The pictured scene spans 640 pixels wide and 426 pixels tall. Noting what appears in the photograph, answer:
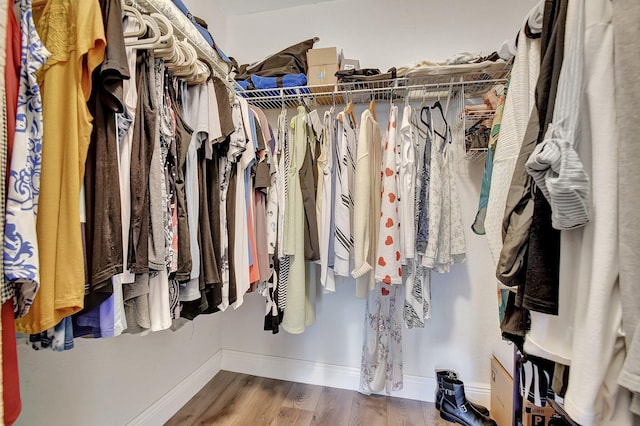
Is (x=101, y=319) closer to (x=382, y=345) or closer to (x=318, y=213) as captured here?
(x=318, y=213)

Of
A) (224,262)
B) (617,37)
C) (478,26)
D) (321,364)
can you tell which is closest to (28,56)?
(224,262)

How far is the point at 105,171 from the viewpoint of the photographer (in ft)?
1.99

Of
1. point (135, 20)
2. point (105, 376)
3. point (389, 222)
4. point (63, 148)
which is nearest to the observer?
point (63, 148)

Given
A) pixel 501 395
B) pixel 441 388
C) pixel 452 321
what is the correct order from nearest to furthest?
pixel 501 395, pixel 441 388, pixel 452 321

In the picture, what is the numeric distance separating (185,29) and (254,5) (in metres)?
1.12

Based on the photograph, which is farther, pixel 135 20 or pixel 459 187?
pixel 459 187

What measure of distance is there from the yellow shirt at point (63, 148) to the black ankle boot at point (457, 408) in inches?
67.3

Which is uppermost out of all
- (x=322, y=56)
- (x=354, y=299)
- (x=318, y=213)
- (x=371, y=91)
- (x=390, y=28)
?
(x=390, y=28)

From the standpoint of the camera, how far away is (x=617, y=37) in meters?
0.42

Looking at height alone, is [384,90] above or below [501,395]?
above

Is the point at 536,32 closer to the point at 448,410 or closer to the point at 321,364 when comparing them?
the point at 448,410

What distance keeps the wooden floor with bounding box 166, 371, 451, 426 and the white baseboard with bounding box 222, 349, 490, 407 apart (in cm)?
4

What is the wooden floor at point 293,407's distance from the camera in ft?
4.64

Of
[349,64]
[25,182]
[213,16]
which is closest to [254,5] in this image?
[213,16]
